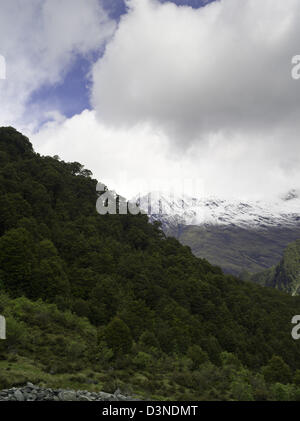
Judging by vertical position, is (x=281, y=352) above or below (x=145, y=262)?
below

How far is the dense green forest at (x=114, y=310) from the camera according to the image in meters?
19.4

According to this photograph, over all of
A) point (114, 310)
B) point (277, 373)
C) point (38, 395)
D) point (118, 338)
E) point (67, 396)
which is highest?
point (38, 395)

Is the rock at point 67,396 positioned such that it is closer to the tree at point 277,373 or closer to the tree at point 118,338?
the tree at point 118,338

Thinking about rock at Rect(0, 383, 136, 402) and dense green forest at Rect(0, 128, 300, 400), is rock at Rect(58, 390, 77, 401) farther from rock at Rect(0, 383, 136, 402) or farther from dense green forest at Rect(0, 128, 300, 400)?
dense green forest at Rect(0, 128, 300, 400)

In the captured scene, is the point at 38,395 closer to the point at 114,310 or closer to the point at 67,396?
the point at 67,396

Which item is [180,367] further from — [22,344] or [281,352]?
[281,352]

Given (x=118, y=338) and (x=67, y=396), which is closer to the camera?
(x=67, y=396)

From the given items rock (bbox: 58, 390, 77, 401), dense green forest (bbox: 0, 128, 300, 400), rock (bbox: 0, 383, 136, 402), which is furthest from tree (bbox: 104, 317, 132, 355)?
rock (bbox: 58, 390, 77, 401)

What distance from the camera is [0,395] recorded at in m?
11.5

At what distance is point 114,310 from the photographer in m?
35.2

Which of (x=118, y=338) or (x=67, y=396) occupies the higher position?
(x=67, y=396)

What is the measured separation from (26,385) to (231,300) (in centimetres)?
5121

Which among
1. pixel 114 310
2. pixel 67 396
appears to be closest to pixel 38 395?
pixel 67 396
